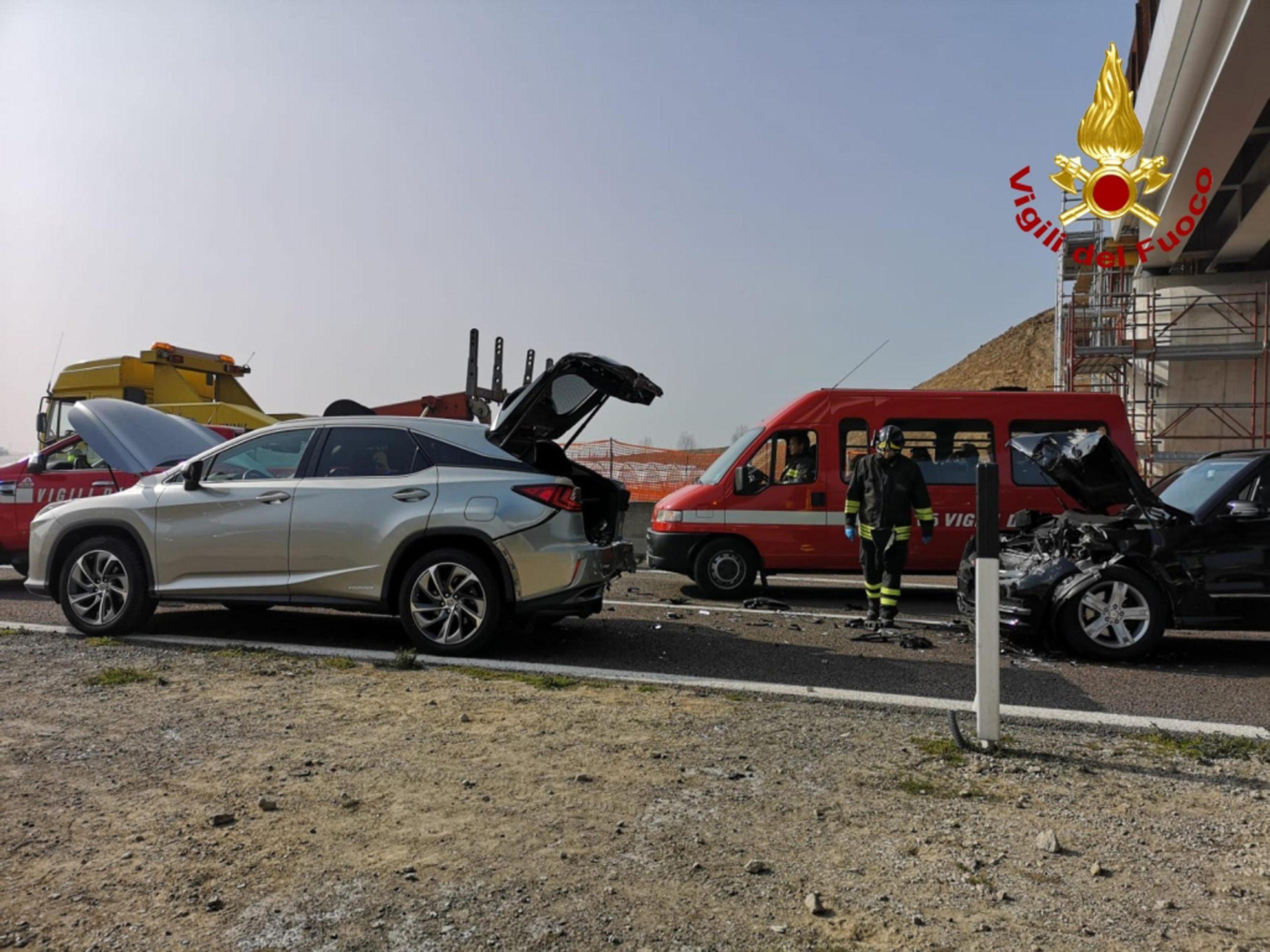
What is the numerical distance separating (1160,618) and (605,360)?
4407mm

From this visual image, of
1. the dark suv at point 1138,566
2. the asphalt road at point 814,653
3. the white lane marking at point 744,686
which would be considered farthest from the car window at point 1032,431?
the white lane marking at point 744,686

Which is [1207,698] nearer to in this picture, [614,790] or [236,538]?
[614,790]

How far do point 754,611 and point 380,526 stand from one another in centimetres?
414

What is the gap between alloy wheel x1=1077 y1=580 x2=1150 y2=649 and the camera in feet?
22.6

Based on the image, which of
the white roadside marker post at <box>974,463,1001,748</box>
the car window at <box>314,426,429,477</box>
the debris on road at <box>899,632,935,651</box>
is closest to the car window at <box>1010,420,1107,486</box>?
the debris on road at <box>899,632,935,651</box>

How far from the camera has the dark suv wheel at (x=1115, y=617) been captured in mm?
6867

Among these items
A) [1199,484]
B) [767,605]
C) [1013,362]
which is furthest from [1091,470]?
[1013,362]

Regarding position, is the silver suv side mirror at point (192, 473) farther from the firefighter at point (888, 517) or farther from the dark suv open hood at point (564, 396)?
the firefighter at point (888, 517)

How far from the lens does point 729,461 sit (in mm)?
10742

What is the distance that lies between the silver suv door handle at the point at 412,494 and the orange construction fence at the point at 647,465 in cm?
1312

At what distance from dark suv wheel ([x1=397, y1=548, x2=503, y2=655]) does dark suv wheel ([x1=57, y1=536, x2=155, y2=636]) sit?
219cm

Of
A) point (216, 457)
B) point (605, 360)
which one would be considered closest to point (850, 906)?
point (605, 360)

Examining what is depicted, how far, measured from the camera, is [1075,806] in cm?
363

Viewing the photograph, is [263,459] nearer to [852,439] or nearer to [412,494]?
[412,494]
